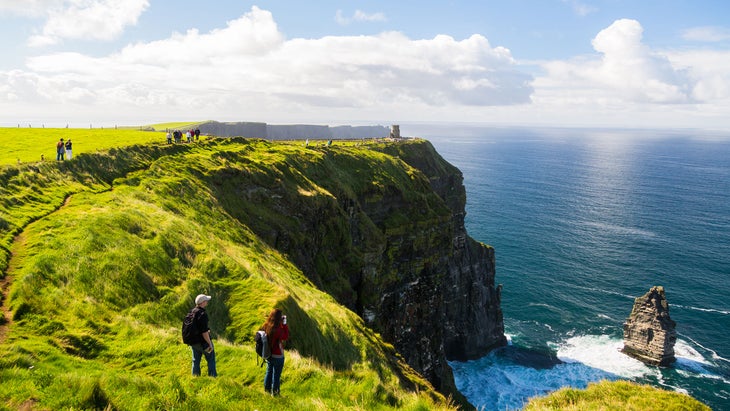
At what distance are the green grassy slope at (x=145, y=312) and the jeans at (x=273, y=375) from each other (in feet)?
1.37

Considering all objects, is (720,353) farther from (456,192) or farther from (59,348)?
(59,348)

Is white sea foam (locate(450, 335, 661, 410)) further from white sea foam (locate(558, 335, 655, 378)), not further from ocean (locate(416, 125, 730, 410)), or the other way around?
ocean (locate(416, 125, 730, 410))

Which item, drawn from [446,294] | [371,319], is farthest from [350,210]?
[446,294]

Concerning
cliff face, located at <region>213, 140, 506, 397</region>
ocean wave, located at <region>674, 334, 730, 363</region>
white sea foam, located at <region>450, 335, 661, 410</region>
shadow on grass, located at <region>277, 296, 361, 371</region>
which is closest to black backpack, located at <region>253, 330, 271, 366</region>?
shadow on grass, located at <region>277, 296, 361, 371</region>

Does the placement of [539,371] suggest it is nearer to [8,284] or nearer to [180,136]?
[180,136]

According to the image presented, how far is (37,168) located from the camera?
3102cm

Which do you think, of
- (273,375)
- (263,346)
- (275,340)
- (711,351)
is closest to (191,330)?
(263,346)

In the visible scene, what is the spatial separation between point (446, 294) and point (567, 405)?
178ft

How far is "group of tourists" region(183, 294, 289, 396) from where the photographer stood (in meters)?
12.8

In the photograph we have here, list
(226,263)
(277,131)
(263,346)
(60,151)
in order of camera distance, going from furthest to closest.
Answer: (277,131) < (60,151) < (226,263) < (263,346)

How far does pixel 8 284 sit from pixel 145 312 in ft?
16.3

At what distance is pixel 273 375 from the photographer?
527 inches

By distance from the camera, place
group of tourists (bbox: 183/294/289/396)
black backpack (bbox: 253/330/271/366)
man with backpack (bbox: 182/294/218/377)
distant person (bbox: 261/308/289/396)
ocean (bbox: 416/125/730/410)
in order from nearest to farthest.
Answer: man with backpack (bbox: 182/294/218/377) → group of tourists (bbox: 183/294/289/396) → black backpack (bbox: 253/330/271/366) → distant person (bbox: 261/308/289/396) → ocean (bbox: 416/125/730/410)

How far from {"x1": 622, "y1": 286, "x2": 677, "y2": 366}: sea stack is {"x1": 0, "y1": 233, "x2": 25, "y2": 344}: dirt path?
7346 centimetres
